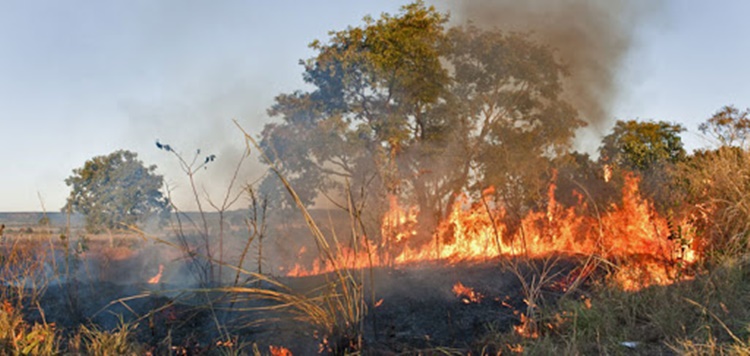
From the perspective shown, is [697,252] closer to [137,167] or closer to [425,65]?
[425,65]

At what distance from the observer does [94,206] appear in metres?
17.8

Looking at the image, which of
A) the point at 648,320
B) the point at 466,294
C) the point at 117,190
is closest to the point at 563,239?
the point at 466,294

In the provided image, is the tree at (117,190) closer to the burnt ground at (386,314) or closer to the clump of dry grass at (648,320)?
the burnt ground at (386,314)

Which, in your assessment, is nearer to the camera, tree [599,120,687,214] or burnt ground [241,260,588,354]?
burnt ground [241,260,588,354]

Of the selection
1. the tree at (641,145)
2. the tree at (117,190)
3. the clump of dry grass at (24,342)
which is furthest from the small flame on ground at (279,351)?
the tree at (641,145)

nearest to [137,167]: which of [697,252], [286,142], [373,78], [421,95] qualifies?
[286,142]

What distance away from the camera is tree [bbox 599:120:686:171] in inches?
986

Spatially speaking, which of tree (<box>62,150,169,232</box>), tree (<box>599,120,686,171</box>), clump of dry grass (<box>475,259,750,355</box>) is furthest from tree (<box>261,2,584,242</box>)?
clump of dry grass (<box>475,259,750,355</box>)

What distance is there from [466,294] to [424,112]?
38.1ft

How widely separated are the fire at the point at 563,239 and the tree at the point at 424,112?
516 cm

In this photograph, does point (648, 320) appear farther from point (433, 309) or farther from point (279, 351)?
point (279, 351)

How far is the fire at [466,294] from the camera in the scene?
269 inches

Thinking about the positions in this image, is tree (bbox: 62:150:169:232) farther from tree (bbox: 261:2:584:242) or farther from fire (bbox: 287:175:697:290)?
fire (bbox: 287:175:697:290)

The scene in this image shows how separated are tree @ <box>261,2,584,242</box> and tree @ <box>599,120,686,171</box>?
7010mm
